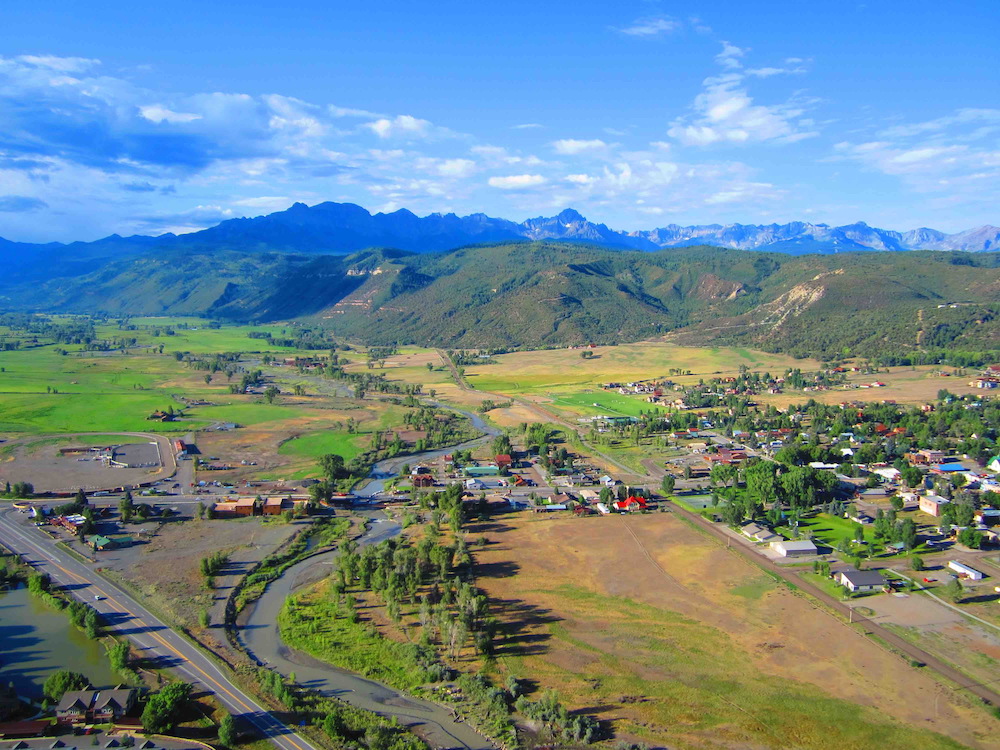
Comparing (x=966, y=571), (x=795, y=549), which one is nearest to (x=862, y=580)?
(x=795, y=549)

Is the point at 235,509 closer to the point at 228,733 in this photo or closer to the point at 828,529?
the point at 228,733

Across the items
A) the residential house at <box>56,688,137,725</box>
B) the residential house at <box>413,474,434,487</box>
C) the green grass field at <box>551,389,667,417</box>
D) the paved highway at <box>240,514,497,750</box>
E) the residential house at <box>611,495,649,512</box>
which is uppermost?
the green grass field at <box>551,389,667,417</box>

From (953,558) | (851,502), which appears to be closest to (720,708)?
(953,558)

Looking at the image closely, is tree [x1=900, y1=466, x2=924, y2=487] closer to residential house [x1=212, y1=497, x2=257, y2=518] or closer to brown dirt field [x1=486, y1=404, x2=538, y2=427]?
brown dirt field [x1=486, y1=404, x2=538, y2=427]

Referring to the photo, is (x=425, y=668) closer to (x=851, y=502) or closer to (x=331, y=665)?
(x=331, y=665)

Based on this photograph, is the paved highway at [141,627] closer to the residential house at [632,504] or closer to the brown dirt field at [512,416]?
the residential house at [632,504]

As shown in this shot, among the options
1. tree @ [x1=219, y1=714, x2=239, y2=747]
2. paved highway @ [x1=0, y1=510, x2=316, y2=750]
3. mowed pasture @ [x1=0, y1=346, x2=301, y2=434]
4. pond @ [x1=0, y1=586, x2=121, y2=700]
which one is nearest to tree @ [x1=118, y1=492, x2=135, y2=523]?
paved highway @ [x1=0, y1=510, x2=316, y2=750]
